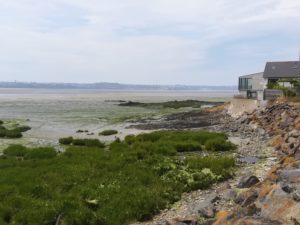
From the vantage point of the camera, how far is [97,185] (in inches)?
617

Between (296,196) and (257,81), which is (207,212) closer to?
(296,196)

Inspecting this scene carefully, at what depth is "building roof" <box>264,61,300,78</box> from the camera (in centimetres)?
6109

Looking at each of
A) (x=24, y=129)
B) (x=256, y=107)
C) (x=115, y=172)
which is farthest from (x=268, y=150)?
(x=24, y=129)

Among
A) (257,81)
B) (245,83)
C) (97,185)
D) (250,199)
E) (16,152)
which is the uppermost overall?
(257,81)

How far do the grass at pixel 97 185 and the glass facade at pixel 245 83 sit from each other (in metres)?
47.7

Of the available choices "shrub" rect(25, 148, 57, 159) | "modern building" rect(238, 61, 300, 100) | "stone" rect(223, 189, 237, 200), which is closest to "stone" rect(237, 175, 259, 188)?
"stone" rect(223, 189, 237, 200)

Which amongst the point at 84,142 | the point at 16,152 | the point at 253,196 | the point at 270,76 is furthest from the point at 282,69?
the point at 253,196

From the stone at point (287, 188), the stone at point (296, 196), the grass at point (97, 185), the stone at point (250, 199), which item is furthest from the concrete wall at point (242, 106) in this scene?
the stone at point (296, 196)

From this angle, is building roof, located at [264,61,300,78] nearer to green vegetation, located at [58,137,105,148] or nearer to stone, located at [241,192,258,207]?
green vegetation, located at [58,137,105,148]

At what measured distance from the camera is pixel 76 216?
12602mm

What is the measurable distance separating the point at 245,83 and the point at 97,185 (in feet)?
187

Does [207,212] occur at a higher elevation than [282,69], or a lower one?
lower

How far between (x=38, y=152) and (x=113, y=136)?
14.5 meters

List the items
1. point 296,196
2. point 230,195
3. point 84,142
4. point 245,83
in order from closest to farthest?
point 296,196, point 230,195, point 84,142, point 245,83
